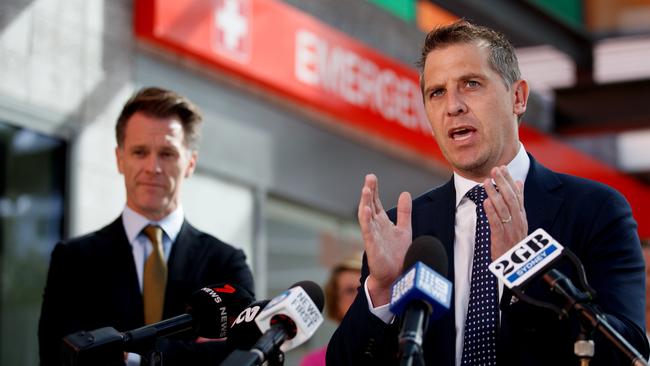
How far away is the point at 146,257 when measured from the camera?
12.3 ft

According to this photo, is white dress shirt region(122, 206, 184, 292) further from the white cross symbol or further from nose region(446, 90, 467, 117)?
the white cross symbol

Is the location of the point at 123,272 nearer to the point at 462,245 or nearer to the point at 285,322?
the point at 462,245

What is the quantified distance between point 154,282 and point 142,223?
253 mm

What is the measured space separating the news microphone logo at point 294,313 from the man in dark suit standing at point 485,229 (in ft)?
1.04

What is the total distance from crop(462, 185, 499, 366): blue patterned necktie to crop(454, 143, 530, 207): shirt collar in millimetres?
162

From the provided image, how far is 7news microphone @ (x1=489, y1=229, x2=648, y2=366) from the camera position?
235cm

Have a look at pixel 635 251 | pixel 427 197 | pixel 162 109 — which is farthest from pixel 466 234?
pixel 162 109

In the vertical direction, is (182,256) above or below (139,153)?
below

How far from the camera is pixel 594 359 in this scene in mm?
2537

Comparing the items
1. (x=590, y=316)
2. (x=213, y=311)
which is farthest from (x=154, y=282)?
(x=590, y=316)

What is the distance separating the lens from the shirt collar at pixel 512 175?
301cm

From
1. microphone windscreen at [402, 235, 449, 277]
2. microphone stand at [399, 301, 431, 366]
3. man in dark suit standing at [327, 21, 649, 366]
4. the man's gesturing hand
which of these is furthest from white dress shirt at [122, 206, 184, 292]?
microphone stand at [399, 301, 431, 366]

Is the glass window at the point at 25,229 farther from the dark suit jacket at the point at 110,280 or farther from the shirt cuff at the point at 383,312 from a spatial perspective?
the shirt cuff at the point at 383,312

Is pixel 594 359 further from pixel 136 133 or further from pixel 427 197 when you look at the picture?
pixel 136 133
